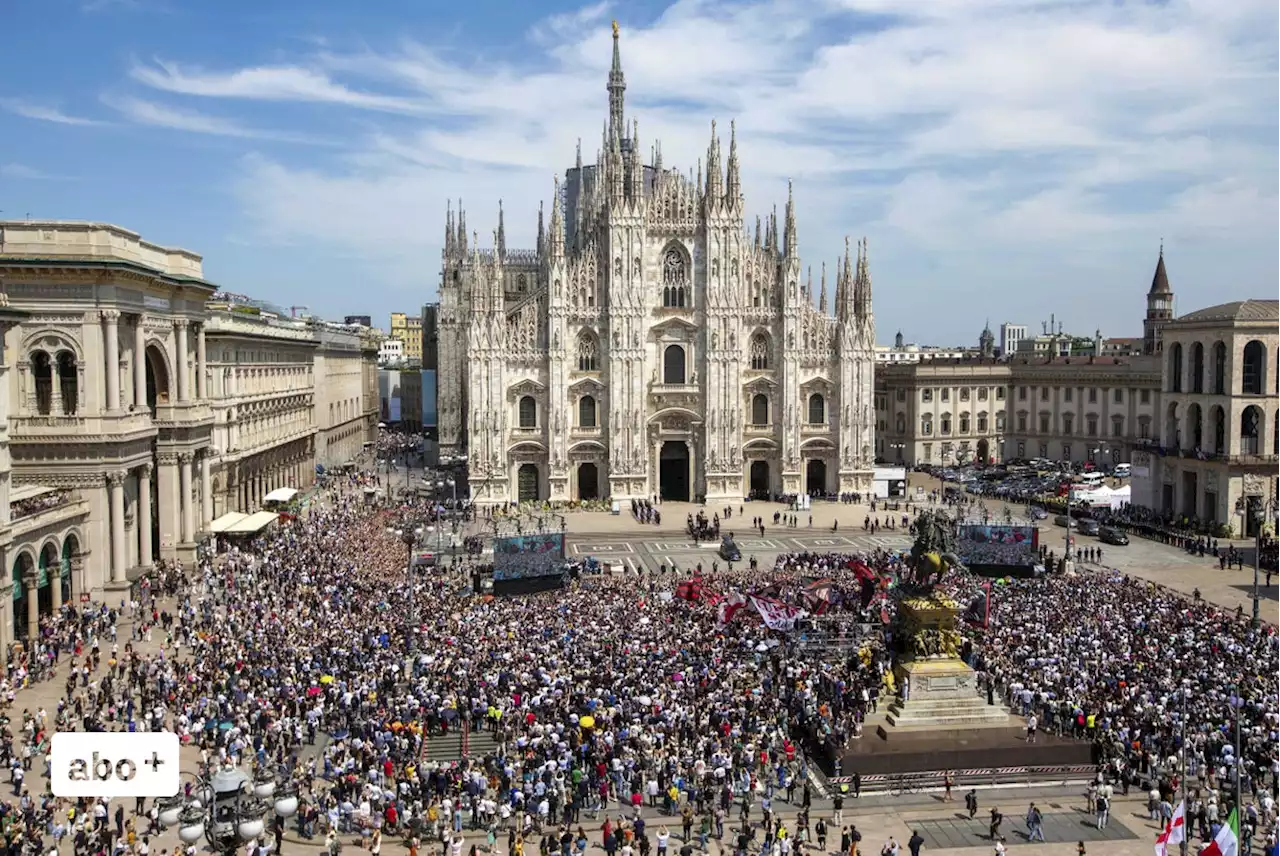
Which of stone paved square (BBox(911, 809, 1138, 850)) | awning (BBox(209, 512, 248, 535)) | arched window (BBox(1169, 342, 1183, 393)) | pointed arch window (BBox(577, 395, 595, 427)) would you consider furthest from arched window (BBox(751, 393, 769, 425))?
stone paved square (BBox(911, 809, 1138, 850))

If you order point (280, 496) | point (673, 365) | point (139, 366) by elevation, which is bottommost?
point (280, 496)

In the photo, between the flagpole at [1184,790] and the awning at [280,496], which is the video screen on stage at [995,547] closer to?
the flagpole at [1184,790]

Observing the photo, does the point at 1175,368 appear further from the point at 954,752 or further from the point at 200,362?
the point at 200,362

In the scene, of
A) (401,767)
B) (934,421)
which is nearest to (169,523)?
(401,767)

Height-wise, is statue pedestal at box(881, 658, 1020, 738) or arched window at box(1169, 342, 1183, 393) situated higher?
arched window at box(1169, 342, 1183, 393)

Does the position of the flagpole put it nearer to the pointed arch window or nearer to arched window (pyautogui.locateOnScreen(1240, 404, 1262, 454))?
arched window (pyautogui.locateOnScreen(1240, 404, 1262, 454))

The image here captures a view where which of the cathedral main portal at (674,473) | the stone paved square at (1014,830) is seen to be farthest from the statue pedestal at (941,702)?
the cathedral main portal at (674,473)

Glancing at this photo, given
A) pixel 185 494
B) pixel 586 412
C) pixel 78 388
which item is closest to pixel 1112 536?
pixel 586 412
